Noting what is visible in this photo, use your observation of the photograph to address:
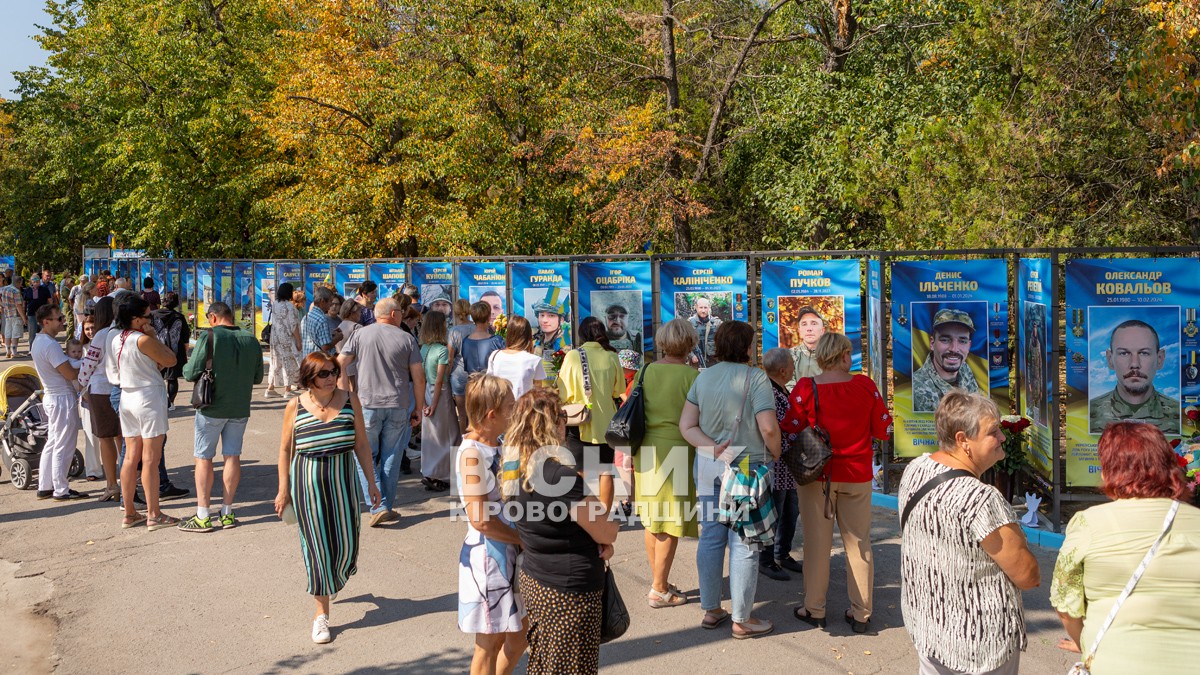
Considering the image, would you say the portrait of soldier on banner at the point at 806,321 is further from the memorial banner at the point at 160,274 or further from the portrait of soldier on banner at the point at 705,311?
the memorial banner at the point at 160,274

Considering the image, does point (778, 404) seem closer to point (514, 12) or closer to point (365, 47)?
point (514, 12)

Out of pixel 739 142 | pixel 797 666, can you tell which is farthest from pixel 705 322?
pixel 739 142

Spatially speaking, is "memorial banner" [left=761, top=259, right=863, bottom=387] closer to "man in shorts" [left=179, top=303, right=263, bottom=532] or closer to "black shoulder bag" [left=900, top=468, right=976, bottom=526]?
"man in shorts" [left=179, top=303, right=263, bottom=532]

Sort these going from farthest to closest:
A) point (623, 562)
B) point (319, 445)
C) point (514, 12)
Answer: point (514, 12) < point (623, 562) < point (319, 445)

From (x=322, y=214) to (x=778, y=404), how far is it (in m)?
18.4

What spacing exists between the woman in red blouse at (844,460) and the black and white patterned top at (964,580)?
1963mm

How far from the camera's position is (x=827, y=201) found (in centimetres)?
2047

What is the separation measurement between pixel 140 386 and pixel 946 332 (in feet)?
22.4

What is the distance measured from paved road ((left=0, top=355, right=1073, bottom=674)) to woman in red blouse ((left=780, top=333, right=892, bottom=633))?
0.37 metres

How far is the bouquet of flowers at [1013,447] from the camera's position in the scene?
27.2 feet

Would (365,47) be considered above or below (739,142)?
above

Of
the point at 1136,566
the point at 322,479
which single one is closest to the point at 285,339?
the point at 322,479

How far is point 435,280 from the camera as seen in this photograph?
15.0 metres

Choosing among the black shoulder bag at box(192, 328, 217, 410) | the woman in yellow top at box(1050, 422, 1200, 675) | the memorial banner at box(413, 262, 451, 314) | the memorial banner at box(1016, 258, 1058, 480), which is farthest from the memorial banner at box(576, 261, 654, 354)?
the woman in yellow top at box(1050, 422, 1200, 675)
